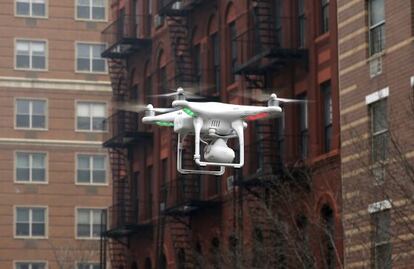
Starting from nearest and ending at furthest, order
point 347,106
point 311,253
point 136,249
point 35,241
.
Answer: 1. point 311,253
2. point 347,106
3. point 136,249
4. point 35,241

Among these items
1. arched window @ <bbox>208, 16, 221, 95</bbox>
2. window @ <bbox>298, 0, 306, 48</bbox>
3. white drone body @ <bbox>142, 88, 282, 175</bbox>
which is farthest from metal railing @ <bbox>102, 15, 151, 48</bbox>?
white drone body @ <bbox>142, 88, 282, 175</bbox>

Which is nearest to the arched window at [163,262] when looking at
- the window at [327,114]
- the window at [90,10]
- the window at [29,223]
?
the window at [327,114]

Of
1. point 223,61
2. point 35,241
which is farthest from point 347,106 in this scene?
point 35,241

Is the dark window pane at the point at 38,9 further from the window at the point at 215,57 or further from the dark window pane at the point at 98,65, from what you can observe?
the window at the point at 215,57

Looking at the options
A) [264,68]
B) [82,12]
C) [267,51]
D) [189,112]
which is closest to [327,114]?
[267,51]

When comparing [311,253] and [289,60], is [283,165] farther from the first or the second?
[311,253]

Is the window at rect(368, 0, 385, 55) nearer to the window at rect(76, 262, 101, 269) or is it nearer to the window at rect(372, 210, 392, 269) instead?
the window at rect(372, 210, 392, 269)
